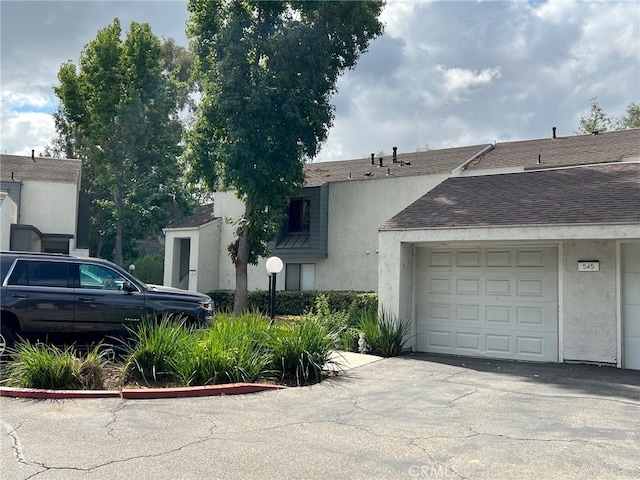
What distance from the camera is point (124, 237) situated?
40.5 m

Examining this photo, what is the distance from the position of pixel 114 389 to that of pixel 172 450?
3.11m

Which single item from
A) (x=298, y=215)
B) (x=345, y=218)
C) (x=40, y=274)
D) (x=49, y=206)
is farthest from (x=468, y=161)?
(x=49, y=206)

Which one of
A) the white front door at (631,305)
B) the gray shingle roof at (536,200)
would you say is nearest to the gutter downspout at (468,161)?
the gray shingle roof at (536,200)

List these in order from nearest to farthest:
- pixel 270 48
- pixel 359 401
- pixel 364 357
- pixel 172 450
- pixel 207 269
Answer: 1. pixel 172 450
2. pixel 359 401
3. pixel 364 357
4. pixel 270 48
5. pixel 207 269

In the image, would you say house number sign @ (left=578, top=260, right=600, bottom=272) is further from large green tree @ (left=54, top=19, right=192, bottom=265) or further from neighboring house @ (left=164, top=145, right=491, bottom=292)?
large green tree @ (left=54, top=19, right=192, bottom=265)

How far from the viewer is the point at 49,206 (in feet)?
99.7

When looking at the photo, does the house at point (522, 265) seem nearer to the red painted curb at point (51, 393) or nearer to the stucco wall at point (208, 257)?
the red painted curb at point (51, 393)

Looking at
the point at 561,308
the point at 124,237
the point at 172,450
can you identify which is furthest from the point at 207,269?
the point at 172,450

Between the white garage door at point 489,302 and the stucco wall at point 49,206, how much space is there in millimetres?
22529

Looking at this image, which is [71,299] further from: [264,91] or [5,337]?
[264,91]

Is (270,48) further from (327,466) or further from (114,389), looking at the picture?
(327,466)

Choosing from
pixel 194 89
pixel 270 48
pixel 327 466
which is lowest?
pixel 327 466

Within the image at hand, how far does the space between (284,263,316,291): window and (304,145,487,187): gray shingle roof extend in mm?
3488

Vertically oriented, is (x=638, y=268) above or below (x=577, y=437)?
above
